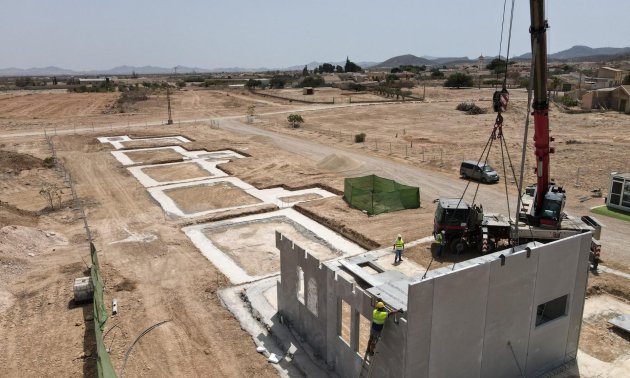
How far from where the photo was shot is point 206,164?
3988 cm

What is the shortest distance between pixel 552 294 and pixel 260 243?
14.0 meters

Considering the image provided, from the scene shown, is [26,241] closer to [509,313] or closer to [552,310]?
[509,313]

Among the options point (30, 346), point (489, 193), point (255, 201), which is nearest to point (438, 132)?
point (489, 193)

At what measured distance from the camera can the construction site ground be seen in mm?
14375

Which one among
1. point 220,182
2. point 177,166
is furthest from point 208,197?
point 177,166

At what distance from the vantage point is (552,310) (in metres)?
13.2

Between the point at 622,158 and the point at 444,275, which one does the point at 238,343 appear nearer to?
the point at 444,275

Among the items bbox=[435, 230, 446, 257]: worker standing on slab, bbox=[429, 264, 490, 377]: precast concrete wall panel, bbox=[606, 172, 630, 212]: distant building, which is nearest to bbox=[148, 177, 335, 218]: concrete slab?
bbox=[435, 230, 446, 257]: worker standing on slab

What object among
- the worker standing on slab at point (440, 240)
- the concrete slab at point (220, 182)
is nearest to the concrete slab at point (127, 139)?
the concrete slab at point (220, 182)

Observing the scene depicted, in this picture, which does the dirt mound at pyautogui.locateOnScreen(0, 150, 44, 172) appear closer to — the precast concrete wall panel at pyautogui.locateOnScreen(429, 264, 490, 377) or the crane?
the crane

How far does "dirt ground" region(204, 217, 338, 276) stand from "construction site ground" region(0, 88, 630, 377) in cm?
70

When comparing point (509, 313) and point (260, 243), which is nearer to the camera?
point (509, 313)

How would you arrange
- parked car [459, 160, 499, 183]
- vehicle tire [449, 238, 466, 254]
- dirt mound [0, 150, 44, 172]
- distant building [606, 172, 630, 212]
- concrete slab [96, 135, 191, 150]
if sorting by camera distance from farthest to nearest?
1. concrete slab [96, 135, 191, 150]
2. dirt mound [0, 150, 44, 172]
3. parked car [459, 160, 499, 183]
4. distant building [606, 172, 630, 212]
5. vehicle tire [449, 238, 466, 254]

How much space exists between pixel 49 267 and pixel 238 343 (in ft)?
34.5
